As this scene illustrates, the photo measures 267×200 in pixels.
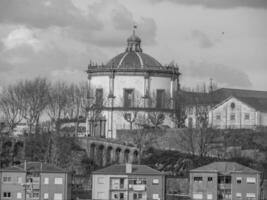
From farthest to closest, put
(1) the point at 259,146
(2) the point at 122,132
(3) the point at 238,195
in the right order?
(2) the point at 122,132 → (1) the point at 259,146 → (3) the point at 238,195

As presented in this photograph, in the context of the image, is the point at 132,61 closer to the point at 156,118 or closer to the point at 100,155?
the point at 156,118

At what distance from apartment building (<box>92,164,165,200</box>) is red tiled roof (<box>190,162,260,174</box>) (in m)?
3.80

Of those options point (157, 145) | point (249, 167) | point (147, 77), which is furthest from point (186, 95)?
point (249, 167)

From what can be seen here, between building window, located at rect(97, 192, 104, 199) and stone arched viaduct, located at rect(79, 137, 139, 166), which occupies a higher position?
stone arched viaduct, located at rect(79, 137, 139, 166)

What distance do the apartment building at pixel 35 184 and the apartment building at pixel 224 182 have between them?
11.9 metres

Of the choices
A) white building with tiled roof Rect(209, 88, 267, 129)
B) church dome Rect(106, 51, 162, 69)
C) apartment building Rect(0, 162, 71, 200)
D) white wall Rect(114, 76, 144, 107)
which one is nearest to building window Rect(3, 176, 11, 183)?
apartment building Rect(0, 162, 71, 200)

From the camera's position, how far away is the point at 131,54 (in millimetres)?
149125

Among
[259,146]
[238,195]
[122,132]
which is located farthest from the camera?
[122,132]

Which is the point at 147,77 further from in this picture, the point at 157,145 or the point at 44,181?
the point at 44,181

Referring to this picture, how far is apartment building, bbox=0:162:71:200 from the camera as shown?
114500 millimetres

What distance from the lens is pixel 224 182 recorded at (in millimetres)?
114250

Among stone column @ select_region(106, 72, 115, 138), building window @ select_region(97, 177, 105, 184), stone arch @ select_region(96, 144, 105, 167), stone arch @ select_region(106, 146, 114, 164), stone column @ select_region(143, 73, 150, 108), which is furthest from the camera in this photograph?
stone column @ select_region(143, 73, 150, 108)

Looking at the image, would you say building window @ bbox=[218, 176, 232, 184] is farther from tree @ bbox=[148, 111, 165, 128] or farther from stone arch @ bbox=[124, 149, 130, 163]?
tree @ bbox=[148, 111, 165, 128]

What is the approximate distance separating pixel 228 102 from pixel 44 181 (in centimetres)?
3478
